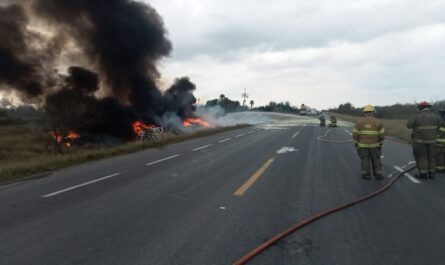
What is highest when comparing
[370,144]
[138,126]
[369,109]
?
[369,109]

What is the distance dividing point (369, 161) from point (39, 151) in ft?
95.5

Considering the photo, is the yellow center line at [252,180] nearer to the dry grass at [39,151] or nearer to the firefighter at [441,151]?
the firefighter at [441,151]

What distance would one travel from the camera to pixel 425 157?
9391mm

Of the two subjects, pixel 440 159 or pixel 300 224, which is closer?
pixel 300 224

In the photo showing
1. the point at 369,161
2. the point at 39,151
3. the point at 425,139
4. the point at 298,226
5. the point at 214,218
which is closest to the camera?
the point at 298,226

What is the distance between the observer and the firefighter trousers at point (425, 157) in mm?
9352

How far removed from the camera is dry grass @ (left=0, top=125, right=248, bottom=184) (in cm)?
1141

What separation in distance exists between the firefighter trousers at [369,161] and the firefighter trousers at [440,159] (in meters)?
2.31

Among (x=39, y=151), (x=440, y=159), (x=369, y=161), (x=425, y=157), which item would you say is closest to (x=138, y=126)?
(x=39, y=151)

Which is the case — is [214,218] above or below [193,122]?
below

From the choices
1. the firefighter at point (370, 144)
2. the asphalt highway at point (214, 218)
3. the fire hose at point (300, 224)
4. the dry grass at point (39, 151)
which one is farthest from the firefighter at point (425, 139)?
the dry grass at point (39, 151)

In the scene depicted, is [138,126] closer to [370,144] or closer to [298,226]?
[370,144]

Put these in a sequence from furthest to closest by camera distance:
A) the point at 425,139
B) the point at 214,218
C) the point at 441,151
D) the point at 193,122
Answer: the point at 193,122, the point at 441,151, the point at 425,139, the point at 214,218

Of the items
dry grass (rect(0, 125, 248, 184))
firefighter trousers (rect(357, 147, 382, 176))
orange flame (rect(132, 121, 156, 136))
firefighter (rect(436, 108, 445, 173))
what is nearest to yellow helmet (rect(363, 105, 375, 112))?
firefighter trousers (rect(357, 147, 382, 176))
